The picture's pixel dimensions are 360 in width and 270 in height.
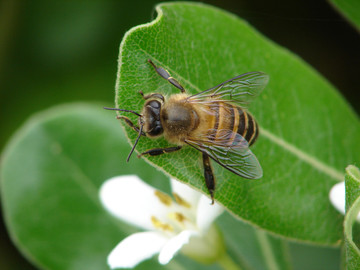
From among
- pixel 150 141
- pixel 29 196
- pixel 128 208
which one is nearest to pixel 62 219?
pixel 29 196

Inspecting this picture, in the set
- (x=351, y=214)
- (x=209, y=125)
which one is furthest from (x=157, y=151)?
(x=351, y=214)

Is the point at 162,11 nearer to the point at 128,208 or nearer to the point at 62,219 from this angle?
the point at 128,208

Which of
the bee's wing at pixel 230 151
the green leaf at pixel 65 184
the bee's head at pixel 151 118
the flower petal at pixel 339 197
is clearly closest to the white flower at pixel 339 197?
the flower petal at pixel 339 197

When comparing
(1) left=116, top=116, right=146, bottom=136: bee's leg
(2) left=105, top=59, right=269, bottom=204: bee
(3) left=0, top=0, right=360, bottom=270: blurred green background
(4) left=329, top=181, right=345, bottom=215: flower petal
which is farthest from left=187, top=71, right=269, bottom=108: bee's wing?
(3) left=0, top=0, right=360, bottom=270: blurred green background

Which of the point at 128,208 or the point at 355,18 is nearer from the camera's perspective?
the point at 128,208

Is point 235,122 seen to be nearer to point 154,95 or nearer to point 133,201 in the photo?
point 154,95

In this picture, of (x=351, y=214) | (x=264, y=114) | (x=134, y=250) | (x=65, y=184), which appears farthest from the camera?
(x=65, y=184)
